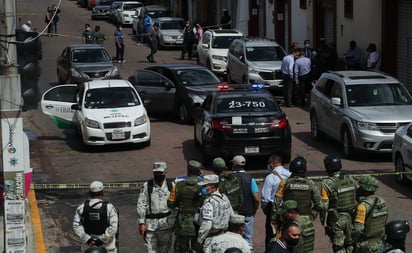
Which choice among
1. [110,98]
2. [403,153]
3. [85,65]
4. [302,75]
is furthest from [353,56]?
[403,153]

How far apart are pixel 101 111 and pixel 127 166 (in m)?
2.48

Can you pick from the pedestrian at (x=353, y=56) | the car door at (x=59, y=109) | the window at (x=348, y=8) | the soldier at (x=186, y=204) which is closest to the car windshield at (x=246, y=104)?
the car door at (x=59, y=109)

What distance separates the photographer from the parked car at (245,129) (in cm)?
1920

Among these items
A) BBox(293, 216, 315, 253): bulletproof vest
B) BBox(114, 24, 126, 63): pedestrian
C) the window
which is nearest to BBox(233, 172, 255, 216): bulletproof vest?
BBox(293, 216, 315, 253): bulletproof vest

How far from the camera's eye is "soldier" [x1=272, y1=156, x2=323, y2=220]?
11.1 m

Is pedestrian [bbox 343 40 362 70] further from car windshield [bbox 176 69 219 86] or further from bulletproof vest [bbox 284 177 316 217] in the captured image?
bulletproof vest [bbox 284 177 316 217]

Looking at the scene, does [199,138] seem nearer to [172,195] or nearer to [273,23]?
[172,195]

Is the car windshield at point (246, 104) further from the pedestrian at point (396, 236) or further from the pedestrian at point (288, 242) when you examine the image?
the pedestrian at point (396, 236)

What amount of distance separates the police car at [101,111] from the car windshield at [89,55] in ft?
27.5

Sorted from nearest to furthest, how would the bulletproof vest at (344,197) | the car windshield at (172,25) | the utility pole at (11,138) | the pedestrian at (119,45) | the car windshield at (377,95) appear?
1. the bulletproof vest at (344,197)
2. the utility pole at (11,138)
3. the car windshield at (377,95)
4. the pedestrian at (119,45)
5. the car windshield at (172,25)

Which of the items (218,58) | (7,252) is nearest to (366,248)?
(7,252)

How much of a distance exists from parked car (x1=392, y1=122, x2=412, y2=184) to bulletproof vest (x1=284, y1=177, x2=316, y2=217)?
621 cm

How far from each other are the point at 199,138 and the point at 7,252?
9392 millimetres

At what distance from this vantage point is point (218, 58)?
1426 inches
